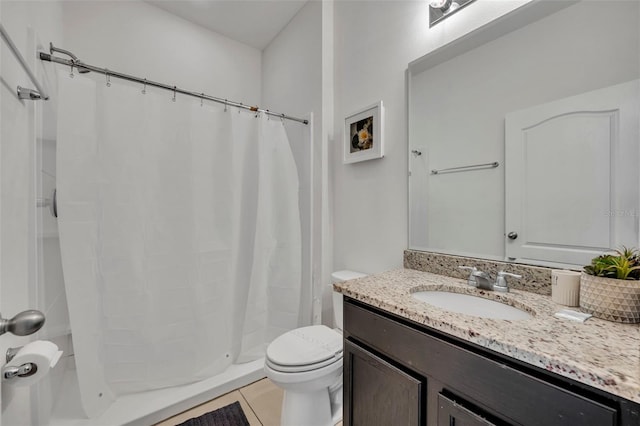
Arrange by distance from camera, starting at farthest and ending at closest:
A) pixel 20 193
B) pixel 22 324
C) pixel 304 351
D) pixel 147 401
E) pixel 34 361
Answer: pixel 147 401 < pixel 304 351 < pixel 20 193 < pixel 34 361 < pixel 22 324

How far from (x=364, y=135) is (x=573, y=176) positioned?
1016 mm

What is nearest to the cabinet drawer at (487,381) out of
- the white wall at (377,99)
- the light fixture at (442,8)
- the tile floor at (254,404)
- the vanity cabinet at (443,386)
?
the vanity cabinet at (443,386)

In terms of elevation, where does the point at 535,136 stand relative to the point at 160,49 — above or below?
below

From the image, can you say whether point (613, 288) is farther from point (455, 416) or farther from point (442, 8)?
point (442, 8)

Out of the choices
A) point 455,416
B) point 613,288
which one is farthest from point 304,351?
point 613,288

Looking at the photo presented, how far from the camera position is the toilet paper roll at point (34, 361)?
0.65m

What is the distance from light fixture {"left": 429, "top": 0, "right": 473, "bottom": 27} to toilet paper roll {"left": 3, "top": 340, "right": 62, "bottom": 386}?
1923 millimetres

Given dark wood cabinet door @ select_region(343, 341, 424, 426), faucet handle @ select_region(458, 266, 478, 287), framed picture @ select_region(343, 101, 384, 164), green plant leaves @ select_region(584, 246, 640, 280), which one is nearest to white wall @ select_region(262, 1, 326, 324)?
framed picture @ select_region(343, 101, 384, 164)

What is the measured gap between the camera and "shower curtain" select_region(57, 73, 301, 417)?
1280mm

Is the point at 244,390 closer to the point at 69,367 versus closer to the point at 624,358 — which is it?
the point at 69,367

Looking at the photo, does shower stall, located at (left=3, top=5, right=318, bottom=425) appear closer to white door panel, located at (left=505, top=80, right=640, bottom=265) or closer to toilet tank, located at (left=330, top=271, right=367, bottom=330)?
toilet tank, located at (left=330, top=271, right=367, bottom=330)

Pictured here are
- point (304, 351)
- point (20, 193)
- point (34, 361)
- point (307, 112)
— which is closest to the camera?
Result: point (34, 361)

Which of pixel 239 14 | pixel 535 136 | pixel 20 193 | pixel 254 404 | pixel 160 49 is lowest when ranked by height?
pixel 254 404

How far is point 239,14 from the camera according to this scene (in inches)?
86.1
